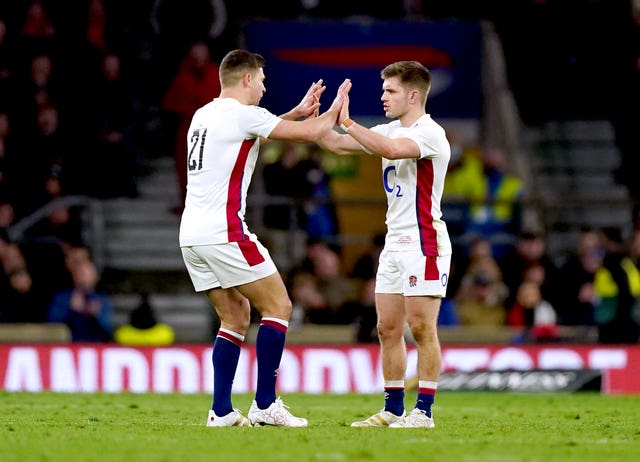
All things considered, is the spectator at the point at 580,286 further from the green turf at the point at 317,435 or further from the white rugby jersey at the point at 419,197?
the white rugby jersey at the point at 419,197

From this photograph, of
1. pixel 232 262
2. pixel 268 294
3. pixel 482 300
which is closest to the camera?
pixel 232 262

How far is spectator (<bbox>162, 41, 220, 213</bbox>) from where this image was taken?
18953mm

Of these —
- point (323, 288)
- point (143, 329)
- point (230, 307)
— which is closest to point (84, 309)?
point (143, 329)

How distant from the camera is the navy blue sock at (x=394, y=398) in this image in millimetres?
10078

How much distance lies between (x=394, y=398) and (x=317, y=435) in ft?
3.38

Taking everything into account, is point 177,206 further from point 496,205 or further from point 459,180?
point 496,205

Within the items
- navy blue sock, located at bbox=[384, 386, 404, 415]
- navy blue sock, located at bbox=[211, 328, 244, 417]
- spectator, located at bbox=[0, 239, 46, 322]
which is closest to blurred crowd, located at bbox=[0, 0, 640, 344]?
spectator, located at bbox=[0, 239, 46, 322]

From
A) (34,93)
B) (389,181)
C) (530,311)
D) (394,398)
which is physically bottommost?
(530,311)

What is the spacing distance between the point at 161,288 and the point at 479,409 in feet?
25.2

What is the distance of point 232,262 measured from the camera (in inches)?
380

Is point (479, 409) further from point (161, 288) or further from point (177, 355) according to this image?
point (161, 288)

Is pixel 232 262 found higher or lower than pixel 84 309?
higher

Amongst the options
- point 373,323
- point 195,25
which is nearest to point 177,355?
point 373,323

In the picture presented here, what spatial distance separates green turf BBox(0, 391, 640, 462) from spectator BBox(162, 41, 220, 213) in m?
6.40
